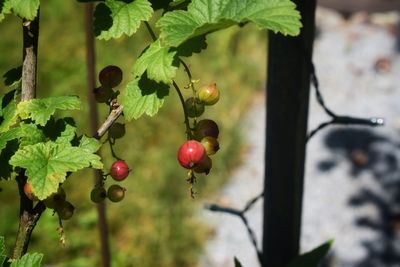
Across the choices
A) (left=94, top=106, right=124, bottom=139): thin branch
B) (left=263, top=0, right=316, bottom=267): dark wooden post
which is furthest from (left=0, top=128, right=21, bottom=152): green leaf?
(left=263, top=0, right=316, bottom=267): dark wooden post

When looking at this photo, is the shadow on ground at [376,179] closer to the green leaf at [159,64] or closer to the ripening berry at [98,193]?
the ripening berry at [98,193]

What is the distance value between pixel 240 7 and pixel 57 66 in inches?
126

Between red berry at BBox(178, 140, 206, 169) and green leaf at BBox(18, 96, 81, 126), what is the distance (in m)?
0.17

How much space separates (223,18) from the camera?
75cm

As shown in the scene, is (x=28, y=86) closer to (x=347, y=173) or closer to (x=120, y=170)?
(x=120, y=170)

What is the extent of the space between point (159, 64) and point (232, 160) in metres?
2.61

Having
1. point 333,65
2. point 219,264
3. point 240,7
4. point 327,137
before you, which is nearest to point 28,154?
point 240,7

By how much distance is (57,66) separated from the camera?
12.7 feet

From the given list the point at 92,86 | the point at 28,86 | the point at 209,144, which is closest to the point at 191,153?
the point at 209,144

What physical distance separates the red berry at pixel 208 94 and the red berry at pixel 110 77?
0.47 ft

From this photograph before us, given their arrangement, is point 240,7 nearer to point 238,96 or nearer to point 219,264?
point 219,264

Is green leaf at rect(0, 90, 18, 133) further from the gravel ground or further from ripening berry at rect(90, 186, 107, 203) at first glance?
the gravel ground

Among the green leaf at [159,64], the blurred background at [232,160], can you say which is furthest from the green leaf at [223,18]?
the blurred background at [232,160]

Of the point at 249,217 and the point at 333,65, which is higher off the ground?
the point at 333,65
